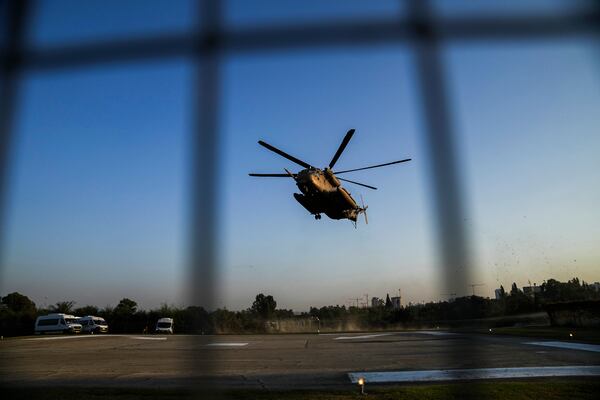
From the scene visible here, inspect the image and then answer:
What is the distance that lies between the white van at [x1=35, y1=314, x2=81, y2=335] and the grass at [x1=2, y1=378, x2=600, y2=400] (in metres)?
41.8

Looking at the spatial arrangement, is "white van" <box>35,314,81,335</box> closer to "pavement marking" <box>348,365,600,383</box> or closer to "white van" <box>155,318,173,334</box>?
"white van" <box>155,318,173,334</box>

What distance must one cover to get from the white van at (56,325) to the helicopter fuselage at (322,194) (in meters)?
38.8

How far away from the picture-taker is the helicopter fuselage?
17766mm

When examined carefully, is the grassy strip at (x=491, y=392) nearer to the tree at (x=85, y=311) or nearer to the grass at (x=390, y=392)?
the grass at (x=390, y=392)

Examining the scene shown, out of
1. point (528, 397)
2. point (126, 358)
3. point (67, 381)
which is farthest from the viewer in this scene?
point (126, 358)

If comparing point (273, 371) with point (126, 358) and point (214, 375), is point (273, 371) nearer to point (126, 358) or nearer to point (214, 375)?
point (126, 358)

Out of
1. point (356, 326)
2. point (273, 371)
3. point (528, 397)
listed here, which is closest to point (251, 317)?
point (356, 326)

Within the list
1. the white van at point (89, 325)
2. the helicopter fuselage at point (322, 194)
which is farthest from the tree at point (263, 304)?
the white van at point (89, 325)

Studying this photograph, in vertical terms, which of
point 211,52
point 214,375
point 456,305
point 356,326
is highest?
point 211,52

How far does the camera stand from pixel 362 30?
4.05 ft

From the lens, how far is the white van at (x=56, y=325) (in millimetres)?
45812

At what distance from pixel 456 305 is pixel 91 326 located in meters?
55.5

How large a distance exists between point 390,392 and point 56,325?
4696cm

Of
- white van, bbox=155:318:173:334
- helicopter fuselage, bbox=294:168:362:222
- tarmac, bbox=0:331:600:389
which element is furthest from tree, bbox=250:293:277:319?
white van, bbox=155:318:173:334
